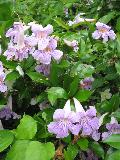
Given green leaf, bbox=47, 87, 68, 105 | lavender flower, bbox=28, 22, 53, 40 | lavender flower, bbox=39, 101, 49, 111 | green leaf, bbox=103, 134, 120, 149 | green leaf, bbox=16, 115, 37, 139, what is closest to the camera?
green leaf, bbox=103, 134, 120, 149

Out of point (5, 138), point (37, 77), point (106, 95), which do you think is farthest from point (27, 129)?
point (106, 95)

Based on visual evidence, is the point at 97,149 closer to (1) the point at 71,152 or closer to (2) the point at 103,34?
(1) the point at 71,152

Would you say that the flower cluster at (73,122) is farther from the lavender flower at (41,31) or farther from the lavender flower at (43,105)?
the lavender flower at (41,31)

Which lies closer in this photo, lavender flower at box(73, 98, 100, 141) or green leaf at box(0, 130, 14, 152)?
green leaf at box(0, 130, 14, 152)

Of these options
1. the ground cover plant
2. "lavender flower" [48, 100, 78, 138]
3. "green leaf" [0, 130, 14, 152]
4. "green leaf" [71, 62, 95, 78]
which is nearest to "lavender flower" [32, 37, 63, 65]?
the ground cover plant

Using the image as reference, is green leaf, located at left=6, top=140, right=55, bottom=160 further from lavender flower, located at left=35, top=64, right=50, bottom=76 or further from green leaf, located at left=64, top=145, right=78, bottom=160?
lavender flower, located at left=35, top=64, right=50, bottom=76

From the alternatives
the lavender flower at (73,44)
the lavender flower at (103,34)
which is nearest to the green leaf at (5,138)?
the lavender flower at (73,44)
